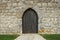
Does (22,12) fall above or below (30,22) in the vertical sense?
above

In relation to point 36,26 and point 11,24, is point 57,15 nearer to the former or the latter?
point 36,26

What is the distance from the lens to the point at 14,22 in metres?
16.2

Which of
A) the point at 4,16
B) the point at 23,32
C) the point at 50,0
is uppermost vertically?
the point at 50,0

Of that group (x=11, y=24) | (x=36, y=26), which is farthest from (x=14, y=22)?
(x=36, y=26)

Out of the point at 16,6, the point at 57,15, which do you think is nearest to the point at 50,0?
the point at 57,15

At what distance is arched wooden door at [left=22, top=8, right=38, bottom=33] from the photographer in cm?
1648

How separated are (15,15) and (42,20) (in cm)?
179

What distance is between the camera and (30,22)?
16516 mm

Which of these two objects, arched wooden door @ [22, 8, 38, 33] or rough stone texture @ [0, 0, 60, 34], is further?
arched wooden door @ [22, 8, 38, 33]

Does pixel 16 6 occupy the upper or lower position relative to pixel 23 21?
upper

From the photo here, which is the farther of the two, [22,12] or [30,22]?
[30,22]

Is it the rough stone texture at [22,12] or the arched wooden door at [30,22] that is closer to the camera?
the rough stone texture at [22,12]

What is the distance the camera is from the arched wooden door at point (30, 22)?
16.5 m

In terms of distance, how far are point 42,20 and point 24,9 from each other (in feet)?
4.51
